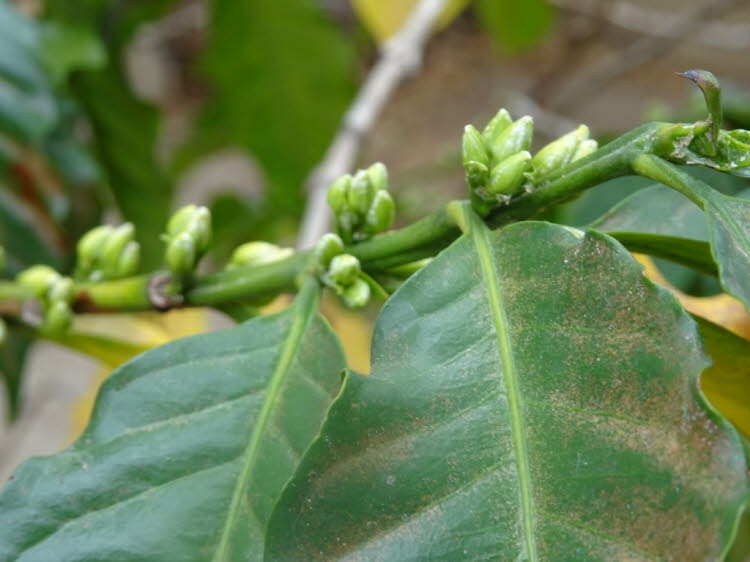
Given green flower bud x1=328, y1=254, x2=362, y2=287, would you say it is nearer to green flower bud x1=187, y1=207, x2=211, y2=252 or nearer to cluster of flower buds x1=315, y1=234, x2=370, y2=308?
cluster of flower buds x1=315, y1=234, x2=370, y2=308

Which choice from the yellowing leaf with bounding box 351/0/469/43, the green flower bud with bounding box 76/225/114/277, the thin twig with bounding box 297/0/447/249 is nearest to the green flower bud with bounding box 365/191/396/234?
the green flower bud with bounding box 76/225/114/277

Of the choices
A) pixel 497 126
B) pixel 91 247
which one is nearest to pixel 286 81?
pixel 91 247

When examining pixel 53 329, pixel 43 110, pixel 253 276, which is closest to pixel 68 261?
pixel 43 110

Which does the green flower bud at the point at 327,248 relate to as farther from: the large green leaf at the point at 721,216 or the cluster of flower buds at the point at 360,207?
the large green leaf at the point at 721,216

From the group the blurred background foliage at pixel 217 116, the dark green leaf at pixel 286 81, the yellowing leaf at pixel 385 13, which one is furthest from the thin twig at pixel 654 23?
the yellowing leaf at pixel 385 13

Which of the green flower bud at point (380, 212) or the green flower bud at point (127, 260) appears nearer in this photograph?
the green flower bud at point (380, 212)

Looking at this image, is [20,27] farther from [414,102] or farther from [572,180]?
[414,102]
